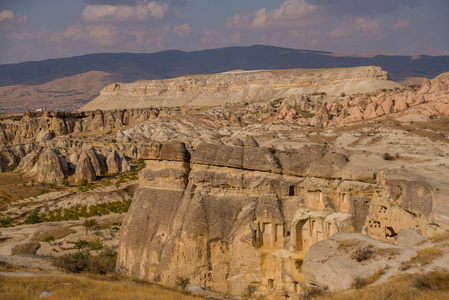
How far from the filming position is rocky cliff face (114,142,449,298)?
650 inches

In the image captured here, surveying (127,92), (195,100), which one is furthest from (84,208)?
(127,92)

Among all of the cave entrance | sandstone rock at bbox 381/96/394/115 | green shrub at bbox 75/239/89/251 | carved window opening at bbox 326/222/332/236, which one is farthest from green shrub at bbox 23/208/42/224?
sandstone rock at bbox 381/96/394/115

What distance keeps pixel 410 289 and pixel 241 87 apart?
493ft

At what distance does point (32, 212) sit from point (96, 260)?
26.7 meters

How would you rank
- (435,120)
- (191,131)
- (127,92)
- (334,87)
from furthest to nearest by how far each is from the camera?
(127,92)
(334,87)
(191,131)
(435,120)

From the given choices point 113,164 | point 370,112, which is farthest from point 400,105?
point 113,164

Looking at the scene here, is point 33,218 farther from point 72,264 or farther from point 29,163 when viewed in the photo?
point 29,163

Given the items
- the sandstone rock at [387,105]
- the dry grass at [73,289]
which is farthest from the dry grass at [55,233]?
the sandstone rock at [387,105]

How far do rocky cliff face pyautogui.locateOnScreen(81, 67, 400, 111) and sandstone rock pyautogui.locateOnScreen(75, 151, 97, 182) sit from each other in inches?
3128

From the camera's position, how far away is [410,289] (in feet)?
34.0

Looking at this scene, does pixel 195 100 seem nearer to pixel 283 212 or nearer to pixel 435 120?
pixel 435 120

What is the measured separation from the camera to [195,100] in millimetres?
157625

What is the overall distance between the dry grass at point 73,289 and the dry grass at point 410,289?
20.8 feet

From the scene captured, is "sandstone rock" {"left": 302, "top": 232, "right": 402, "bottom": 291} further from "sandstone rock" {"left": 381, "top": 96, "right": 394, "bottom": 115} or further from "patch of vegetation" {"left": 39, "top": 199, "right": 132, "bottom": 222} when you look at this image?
"sandstone rock" {"left": 381, "top": 96, "right": 394, "bottom": 115}
